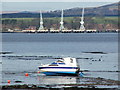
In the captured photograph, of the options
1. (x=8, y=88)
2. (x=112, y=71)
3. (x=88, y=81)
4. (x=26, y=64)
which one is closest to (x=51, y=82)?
(x=88, y=81)

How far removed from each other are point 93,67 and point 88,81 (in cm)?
1799

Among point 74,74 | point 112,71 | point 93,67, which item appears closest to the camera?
point 74,74

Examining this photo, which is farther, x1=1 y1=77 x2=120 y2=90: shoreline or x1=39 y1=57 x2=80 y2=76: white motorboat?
x1=39 y1=57 x2=80 y2=76: white motorboat

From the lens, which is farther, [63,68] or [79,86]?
[63,68]

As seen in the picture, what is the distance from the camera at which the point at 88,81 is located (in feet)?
191

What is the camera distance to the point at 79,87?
52.2 metres

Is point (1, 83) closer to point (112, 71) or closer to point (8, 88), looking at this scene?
point (8, 88)

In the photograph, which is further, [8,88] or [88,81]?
[88,81]

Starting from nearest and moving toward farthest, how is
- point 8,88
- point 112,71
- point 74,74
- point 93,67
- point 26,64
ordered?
1. point 8,88
2. point 74,74
3. point 112,71
4. point 93,67
5. point 26,64

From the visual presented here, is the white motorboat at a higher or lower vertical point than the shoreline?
higher

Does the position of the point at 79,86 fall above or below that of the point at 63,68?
below

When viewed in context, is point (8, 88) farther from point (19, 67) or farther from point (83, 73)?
point (19, 67)

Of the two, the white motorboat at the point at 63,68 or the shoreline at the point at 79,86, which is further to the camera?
the white motorboat at the point at 63,68

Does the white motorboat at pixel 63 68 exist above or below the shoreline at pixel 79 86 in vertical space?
above
